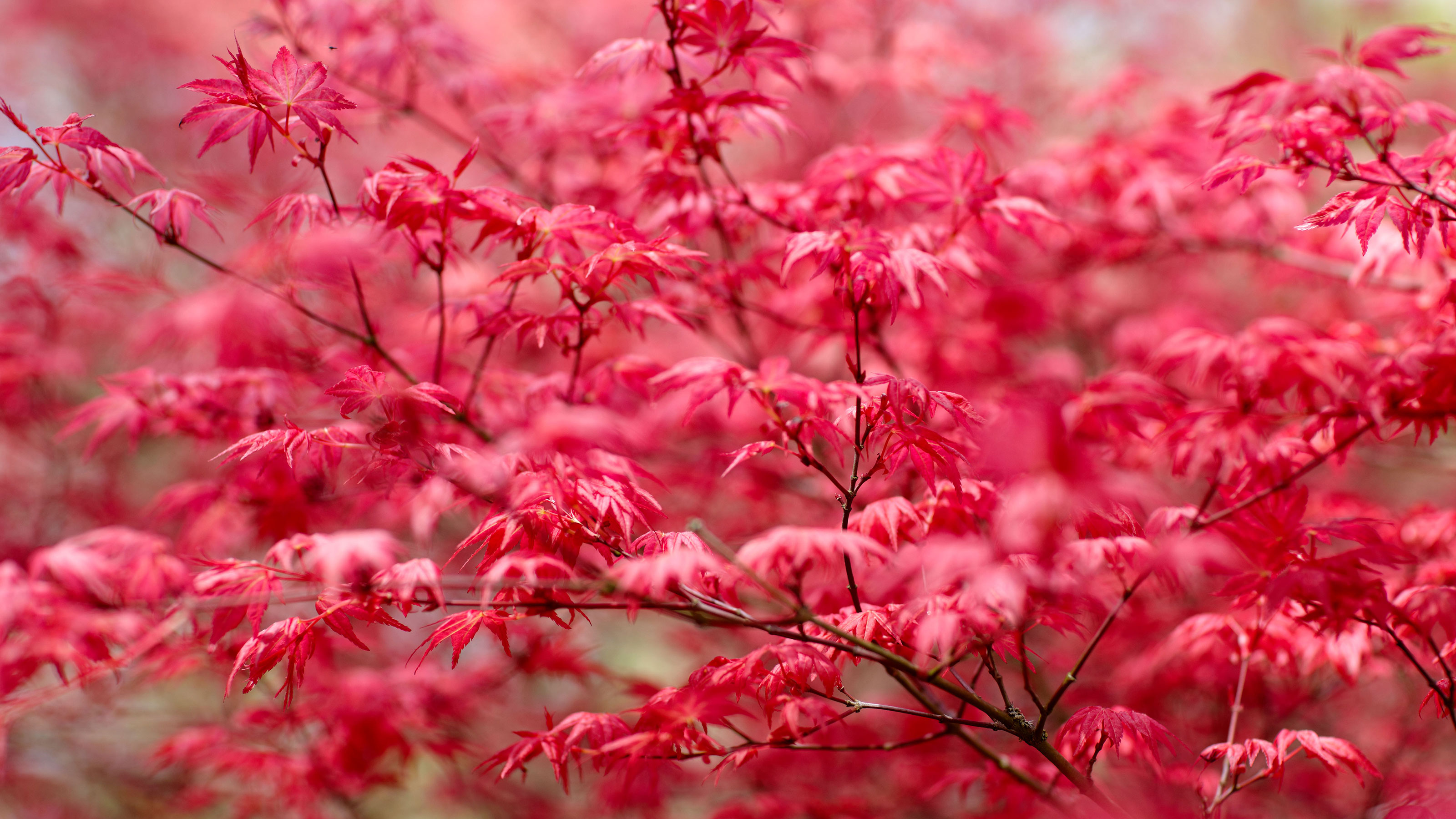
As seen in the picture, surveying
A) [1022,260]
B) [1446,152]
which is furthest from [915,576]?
[1022,260]

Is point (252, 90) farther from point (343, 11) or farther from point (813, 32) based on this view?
point (813, 32)

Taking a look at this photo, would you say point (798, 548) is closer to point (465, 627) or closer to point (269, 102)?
point (465, 627)

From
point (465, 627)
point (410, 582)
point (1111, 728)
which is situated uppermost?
point (410, 582)

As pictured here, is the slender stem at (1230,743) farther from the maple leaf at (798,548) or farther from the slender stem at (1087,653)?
the maple leaf at (798,548)

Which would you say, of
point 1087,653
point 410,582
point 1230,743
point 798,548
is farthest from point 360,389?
point 1230,743

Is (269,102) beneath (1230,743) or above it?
above

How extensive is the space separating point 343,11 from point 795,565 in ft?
9.47

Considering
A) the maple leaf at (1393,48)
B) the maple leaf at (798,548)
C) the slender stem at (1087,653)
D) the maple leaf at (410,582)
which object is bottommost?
the slender stem at (1087,653)

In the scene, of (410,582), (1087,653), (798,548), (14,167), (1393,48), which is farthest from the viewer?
(1393,48)

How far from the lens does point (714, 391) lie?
75.3 inches

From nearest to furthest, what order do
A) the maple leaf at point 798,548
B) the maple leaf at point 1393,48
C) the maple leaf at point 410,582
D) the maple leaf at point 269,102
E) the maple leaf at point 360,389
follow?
the maple leaf at point 798,548, the maple leaf at point 410,582, the maple leaf at point 269,102, the maple leaf at point 360,389, the maple leaf at point 1393,48

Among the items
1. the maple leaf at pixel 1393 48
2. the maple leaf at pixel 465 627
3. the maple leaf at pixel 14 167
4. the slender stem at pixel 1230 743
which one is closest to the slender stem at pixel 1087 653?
the slender stem at pixel 1230 743

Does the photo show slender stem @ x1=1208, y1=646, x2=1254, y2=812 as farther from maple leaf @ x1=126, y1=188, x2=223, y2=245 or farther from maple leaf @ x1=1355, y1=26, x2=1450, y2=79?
maple leaf @ x1=126, y1=188, x2=223, y2=245

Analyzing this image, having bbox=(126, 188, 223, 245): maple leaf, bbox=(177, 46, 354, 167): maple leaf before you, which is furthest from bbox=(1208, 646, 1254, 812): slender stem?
bbox=(126, 188, 223, 245): maple leaf
